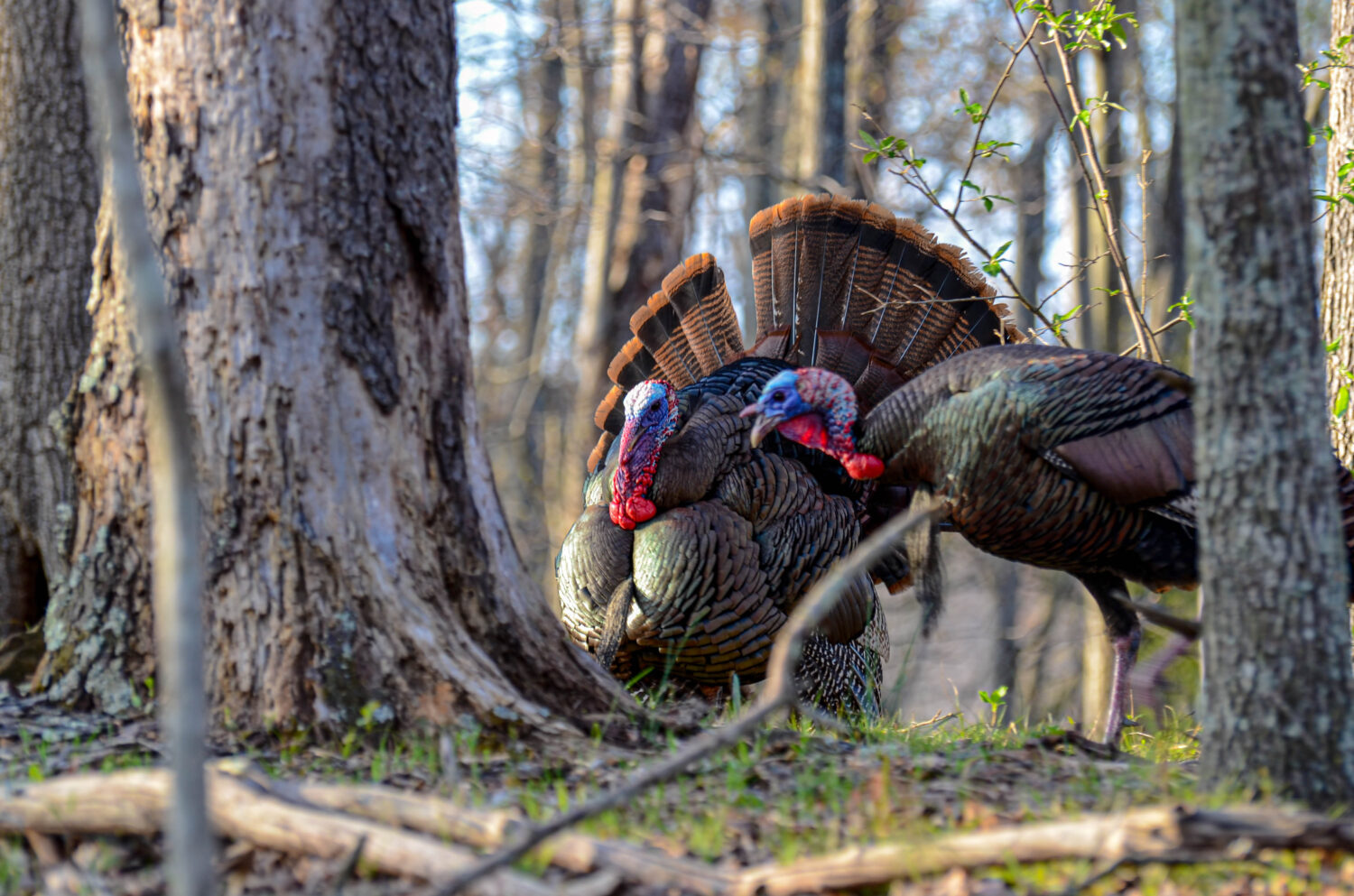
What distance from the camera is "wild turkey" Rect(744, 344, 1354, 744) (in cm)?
377

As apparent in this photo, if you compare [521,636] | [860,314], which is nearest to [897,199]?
[860,314]

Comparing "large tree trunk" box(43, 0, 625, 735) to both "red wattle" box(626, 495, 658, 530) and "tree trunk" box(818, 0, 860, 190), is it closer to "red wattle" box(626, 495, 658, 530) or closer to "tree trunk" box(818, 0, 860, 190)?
"red wattle" box(626, 495, 658, 530)

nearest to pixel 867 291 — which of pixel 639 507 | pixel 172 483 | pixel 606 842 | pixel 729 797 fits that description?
pixel 639 507

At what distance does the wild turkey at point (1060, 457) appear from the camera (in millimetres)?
3771

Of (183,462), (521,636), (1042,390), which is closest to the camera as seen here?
(183,462)

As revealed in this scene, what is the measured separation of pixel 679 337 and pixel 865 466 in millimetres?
1980

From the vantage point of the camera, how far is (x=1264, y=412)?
93.3 inches

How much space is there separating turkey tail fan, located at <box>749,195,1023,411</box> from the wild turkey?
1.33 metres

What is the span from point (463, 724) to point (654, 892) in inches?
38.5

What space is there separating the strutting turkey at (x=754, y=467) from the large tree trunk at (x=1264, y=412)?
2.54 meters

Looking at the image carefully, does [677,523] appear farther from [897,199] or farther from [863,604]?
[897,199]

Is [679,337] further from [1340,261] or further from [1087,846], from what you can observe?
[1087,846]

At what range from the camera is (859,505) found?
553 cm

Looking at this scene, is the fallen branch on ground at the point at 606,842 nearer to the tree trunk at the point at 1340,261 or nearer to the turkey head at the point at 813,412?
the turkey head at the point at 813,412
